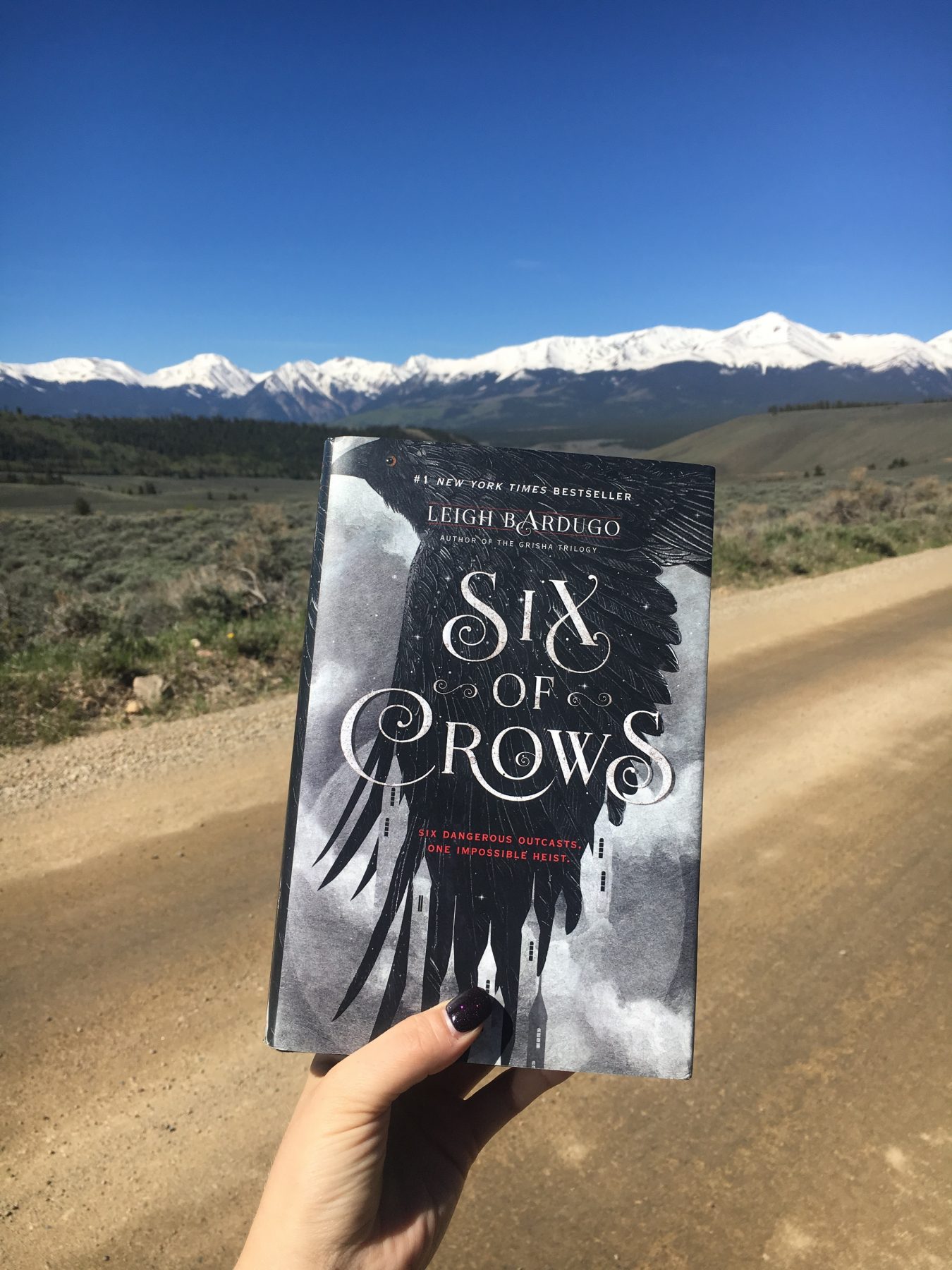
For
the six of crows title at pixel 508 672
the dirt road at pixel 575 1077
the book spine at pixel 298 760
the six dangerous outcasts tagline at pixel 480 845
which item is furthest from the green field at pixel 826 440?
the six dangerous outcasts tagline at pixel 480 845

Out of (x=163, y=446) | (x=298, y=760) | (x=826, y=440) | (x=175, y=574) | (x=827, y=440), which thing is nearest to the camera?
(x=298, y=760)

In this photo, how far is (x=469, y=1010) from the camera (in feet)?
4.69

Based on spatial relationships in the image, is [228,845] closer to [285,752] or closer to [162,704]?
[285,752]

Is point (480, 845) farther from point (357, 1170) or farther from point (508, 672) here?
point (357, 1170)

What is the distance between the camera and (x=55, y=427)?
30.0m

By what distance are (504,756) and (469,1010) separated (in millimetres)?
450

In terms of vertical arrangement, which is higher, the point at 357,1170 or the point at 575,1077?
the point at 357,1170

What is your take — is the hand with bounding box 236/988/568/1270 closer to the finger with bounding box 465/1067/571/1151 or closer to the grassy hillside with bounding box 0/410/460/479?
the finger with bounding box 465/1067/571/1151

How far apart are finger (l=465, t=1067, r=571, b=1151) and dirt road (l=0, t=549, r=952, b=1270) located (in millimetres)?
1235

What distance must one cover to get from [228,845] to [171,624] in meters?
5.02

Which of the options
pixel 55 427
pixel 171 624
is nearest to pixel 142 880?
pixel 171 624

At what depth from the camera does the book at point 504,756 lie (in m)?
1.48

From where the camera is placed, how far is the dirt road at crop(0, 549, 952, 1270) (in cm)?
259

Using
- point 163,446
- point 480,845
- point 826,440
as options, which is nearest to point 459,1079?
point 480,845
